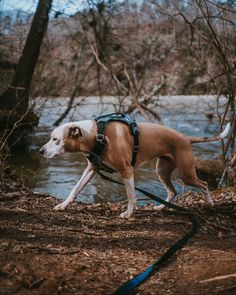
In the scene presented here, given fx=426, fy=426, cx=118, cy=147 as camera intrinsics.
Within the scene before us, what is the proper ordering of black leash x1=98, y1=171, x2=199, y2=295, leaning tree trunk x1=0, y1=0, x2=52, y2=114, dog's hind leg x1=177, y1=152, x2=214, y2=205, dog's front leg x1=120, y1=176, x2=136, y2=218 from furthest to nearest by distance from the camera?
leaning tree trunk x1=0, y1=0, x2=52, y2=114 → dog's hind leg x1=177, y1=152, x2=214, y2=205 → dog's front leg x1=120, y1=176, x2=136, y2=218 → black leash x1=98, y1=171, x2=199, y2=295

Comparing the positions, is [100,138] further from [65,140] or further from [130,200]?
[130,200]

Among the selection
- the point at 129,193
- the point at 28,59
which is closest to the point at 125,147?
the point at 129,193

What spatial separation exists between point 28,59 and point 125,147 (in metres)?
8.32

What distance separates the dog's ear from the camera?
17.3 ft

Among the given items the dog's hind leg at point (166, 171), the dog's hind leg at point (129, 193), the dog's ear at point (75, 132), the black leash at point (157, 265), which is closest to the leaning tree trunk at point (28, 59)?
the dog's hind leg at point (166, 171)

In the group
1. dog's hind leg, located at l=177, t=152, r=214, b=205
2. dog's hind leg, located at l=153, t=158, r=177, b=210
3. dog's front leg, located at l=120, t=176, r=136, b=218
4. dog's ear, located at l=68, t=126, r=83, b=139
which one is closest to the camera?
dog's ear, located at l=68, t=126, r=83, b=139

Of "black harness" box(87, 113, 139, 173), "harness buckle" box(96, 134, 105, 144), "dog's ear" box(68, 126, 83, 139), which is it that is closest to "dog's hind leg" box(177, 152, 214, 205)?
"black harness" box(87, 113, 139, 173)

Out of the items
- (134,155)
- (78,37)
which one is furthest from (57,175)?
(78,37)

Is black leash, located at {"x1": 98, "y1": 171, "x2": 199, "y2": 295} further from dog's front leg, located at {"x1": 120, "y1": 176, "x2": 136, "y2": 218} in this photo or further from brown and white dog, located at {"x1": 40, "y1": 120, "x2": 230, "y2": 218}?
brown and white dog, located at {"x1": 40, "y1": 120, "x2": 230, "y2": 218}

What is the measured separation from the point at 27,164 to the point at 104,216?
270 inches

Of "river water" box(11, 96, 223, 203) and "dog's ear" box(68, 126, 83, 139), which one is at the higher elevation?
"dog's ear" box(68, 126, 83, 139)

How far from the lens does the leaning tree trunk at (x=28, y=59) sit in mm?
12496

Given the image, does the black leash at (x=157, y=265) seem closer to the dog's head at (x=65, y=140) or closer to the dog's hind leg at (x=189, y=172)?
the dog's hind leg at (x=189, y=172)

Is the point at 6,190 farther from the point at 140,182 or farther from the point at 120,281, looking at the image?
the point at 140,182
